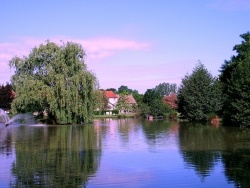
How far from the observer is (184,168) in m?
16.0

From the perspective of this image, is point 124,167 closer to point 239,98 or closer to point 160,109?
point 239,98

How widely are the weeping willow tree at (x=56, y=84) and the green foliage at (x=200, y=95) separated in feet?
55.9

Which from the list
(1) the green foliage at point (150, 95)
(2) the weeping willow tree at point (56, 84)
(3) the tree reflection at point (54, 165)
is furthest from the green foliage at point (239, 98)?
(1) the green foliage at point (150, 95)

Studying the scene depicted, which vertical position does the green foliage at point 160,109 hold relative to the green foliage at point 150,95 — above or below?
below

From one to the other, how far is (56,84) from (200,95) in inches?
899

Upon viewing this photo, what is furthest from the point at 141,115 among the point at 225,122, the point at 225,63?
the point at 225,122

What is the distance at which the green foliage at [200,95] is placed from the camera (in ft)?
197

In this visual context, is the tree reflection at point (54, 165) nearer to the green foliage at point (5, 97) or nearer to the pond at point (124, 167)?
the pond at point (124, 167)

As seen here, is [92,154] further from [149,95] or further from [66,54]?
[149,95]

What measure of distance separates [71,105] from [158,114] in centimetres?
4063

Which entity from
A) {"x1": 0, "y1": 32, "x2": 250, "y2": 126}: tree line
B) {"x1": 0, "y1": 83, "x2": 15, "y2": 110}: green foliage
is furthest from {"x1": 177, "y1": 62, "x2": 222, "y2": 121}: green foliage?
{"x1": 0, "y1": 83, "x2": 15, "y2": 110}: green foliage

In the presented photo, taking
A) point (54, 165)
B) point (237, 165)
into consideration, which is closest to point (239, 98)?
point (237, 165)

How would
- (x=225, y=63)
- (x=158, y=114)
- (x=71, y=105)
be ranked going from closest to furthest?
1. (x=71, y=105)
2. (x=225, y=63)
3. (x=158, y=114)

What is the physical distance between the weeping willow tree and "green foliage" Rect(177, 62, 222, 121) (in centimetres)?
1705
